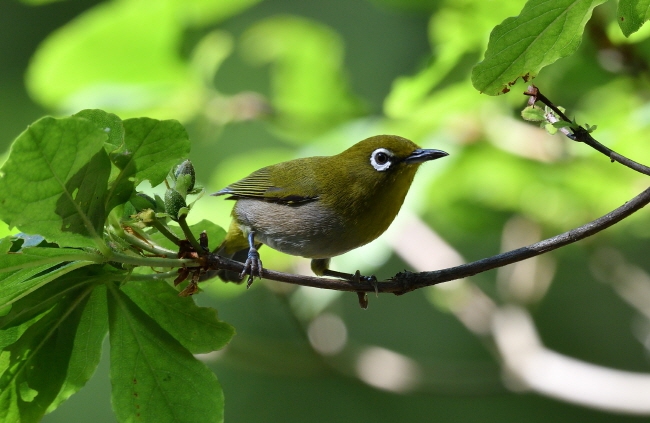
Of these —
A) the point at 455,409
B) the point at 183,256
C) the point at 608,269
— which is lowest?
the point at 455,409

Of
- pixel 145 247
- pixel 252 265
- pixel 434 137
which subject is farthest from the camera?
pixel 434 137

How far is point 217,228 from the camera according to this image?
1802 millimetres

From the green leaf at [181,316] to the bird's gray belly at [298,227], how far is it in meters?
0.56

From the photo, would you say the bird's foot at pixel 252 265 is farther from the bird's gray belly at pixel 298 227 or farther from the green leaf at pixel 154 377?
the green leaf at pixel 154 377

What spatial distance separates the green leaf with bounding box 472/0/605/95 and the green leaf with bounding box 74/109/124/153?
0.69 meters

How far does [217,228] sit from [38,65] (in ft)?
5.10

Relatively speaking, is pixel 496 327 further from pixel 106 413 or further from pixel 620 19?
pixel 106 413

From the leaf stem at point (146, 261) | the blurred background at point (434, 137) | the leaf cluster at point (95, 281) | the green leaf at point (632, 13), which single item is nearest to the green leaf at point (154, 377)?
the leaf cluster at point (95, 281)

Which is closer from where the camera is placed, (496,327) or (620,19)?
(620,19)

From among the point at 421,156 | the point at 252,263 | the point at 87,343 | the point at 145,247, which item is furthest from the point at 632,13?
the point at 87,343

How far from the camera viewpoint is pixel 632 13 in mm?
1269

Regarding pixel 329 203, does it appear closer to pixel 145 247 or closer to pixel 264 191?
pixel 264 191

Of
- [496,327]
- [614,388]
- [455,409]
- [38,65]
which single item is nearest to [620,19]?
[614,388]

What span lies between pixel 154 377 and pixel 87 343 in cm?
16
